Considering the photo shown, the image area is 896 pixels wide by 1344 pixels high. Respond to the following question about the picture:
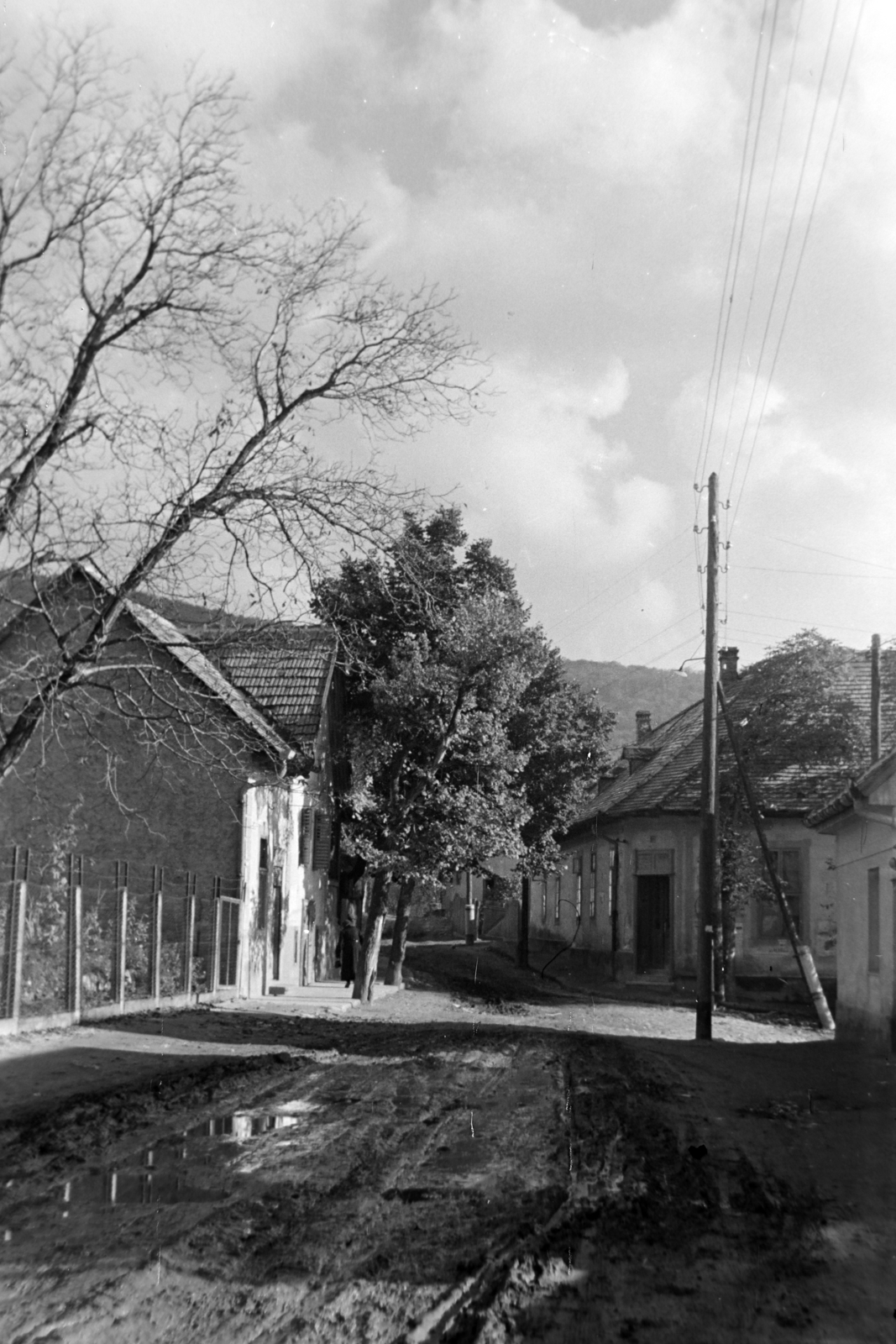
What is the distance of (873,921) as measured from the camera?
779 inches

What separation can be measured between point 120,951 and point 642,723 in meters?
40.7

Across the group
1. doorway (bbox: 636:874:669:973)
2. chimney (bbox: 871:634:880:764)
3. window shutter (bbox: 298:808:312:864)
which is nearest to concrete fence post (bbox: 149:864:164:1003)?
window shutter (bbox: 298:808:312:864)

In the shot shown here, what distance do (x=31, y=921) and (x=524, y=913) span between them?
30834mm

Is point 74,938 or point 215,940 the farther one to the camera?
point 215,940

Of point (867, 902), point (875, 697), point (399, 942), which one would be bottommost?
point (399, 942)

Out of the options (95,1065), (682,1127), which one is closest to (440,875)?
(95,1065)

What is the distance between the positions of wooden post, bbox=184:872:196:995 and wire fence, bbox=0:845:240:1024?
1 cm

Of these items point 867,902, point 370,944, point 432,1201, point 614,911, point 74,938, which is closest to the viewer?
point 432,1201

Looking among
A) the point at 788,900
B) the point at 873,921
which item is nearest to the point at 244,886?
the point at 873,921

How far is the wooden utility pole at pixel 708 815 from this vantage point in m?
21.3

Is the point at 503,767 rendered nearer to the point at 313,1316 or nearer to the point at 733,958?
the point at 733,958

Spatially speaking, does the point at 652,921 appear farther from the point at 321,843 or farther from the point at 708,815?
the point at 708,815

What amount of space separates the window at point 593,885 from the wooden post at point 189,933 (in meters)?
22.5

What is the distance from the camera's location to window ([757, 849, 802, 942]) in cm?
3288
